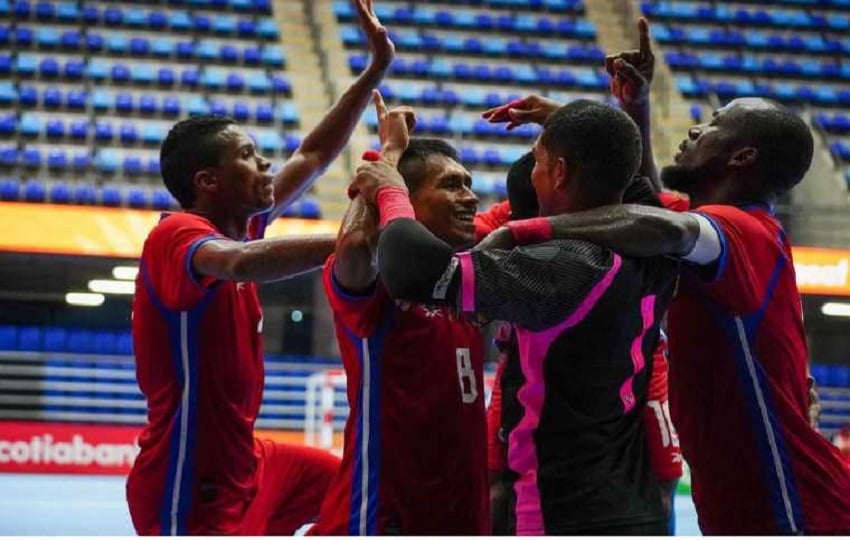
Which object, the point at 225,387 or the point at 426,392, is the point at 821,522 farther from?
the point at 225,387

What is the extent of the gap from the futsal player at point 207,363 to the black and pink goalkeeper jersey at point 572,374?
0.80m

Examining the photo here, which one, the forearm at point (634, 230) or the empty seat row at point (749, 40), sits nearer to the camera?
the forearm at point (634, 230)

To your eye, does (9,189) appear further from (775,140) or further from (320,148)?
(775,140)

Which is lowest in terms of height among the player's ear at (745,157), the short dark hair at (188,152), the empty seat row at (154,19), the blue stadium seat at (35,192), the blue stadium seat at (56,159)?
the player's ear at (745,157)

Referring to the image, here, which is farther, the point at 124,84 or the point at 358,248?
the point at 124,84

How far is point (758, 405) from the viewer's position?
9.75 ft

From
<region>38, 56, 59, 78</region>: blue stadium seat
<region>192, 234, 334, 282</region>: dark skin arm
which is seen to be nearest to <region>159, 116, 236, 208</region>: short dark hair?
<region>192, 234, 334, 282</region>: dark skin arm

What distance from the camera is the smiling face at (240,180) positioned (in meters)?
3.90

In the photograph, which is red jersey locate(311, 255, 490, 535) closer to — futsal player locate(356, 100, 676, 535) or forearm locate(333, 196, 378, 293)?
forearm locate(333, 196, 378, 293)

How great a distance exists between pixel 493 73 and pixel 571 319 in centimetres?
1658

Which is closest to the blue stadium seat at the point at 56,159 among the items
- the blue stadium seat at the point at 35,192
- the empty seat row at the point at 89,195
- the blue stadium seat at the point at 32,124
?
the empty seat row at the point at 89,195

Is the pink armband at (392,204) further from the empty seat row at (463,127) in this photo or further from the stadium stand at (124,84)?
the empty seat row at (463,127)

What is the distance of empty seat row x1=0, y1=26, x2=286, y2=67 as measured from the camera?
58.2ft

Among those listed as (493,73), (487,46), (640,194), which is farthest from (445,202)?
(487,46)
